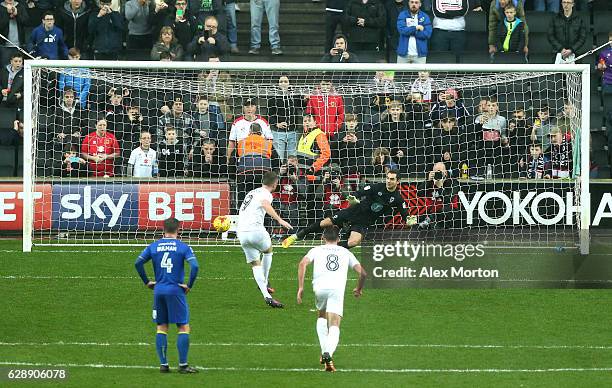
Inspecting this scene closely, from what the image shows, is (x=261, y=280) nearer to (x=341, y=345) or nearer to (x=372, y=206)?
(x=341, y=345)

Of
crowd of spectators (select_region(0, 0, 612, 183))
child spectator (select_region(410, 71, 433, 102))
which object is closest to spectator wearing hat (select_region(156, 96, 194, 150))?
crowd of spectators (select_region(0, 0, 612, 183))

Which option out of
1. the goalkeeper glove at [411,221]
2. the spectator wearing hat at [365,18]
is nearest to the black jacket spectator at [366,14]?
the spectator wearing hat at [365,18]

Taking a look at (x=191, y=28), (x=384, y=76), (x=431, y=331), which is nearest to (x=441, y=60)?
(x=384, y=76)

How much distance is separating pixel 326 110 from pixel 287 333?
867cm

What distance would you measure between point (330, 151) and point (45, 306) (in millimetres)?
7902

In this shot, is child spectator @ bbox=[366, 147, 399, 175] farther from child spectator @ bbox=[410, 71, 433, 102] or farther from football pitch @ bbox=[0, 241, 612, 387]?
football pitch @ bbox=[0, 241, 612, 387]

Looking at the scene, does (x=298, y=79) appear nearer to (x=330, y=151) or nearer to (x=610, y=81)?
(x=330, y=151)

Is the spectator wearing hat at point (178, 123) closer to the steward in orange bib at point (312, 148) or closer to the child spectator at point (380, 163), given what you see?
the steward in orange bib at point (312, 148)

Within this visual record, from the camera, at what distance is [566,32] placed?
27594 millimetres

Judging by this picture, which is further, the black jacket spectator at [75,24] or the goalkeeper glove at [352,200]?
the black jacket spectator at [75,24]

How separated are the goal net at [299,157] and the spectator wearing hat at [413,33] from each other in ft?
7.33

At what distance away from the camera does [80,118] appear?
24.8 metres

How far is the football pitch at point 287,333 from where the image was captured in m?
14.1

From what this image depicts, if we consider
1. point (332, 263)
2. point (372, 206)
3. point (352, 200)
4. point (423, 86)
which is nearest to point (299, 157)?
point (352, 200)
